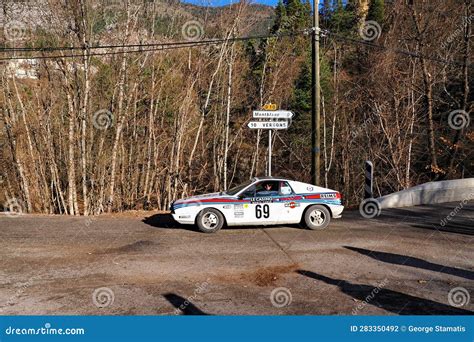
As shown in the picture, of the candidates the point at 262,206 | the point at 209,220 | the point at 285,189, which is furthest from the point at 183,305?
the point at 285,189

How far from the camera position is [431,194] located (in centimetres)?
1387

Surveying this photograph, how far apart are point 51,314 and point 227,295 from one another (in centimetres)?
236

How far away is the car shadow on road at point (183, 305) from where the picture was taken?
5.00 metres

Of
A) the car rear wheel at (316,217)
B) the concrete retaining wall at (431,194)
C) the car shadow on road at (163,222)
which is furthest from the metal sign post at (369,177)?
the car shadow on road at (163,222)

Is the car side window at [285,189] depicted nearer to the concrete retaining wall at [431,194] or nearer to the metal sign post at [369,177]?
the metal sign post at [369,177]

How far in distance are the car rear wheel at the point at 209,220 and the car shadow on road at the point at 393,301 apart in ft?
11.9

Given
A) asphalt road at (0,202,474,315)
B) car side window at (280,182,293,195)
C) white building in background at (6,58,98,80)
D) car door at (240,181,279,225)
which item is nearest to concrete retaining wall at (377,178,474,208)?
asphalt road at (0,202,474,315)

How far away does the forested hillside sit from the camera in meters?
15.3

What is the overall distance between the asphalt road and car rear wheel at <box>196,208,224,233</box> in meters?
0.22

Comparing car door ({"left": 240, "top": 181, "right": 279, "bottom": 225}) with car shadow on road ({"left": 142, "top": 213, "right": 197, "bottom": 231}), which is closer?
car door ({"left": 240, "top": 181, "right": 279, "bottom": 225})

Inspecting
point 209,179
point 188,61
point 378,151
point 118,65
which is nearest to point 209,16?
point 188,61

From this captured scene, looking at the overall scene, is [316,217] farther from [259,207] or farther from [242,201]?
[242,201]

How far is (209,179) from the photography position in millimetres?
26891

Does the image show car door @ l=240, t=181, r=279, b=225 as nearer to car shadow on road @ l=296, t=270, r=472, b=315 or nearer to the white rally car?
the white rally car
